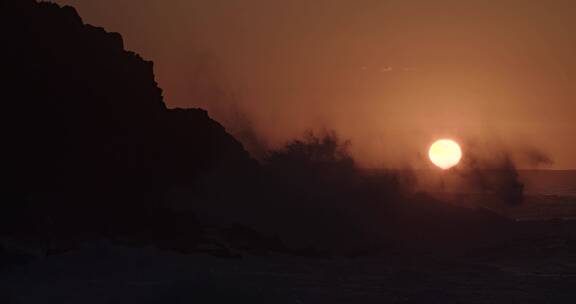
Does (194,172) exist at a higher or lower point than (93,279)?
higher

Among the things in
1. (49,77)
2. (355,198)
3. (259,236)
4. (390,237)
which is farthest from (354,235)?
(49,77)

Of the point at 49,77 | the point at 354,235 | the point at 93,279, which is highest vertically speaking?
the point at 49,77

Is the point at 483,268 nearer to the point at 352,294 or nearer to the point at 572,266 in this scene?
the point at 572,266

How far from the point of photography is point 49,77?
4341 cm

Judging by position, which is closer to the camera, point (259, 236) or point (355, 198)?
point (259, 236)

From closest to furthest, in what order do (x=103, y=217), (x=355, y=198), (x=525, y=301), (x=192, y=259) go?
(x=525, y=301), (x=192, y=259), (x=103, y=217), (x=355, y=198)

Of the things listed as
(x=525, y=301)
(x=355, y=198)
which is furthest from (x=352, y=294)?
(x=355, y=198)

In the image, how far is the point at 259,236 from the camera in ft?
139

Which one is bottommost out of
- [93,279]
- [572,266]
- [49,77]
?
[93,279]

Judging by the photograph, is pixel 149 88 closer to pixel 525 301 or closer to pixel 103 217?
pixel 103 217

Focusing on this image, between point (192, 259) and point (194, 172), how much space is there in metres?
14.6

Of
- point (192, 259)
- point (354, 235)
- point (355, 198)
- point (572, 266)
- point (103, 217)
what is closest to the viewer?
point (192, 259)

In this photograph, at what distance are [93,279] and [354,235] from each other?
19.5 metres

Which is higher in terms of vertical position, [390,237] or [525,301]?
[390,237]
